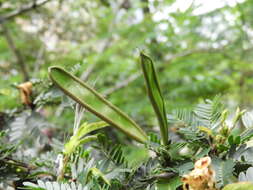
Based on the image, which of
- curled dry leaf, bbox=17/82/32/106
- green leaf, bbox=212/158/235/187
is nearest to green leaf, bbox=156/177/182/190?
green leaf, bbox=212/158/235/187

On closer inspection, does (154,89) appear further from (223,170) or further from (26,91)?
(26,91)

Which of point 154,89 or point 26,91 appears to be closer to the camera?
point 154,89

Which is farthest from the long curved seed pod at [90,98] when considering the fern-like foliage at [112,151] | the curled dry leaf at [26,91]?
the curled dry leaf at [26,91]

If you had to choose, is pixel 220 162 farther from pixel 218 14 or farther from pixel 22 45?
pixel 22 45

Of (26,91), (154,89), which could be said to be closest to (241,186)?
(154,89)

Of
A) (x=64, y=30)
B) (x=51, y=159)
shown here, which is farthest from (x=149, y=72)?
(x=64, y=30)

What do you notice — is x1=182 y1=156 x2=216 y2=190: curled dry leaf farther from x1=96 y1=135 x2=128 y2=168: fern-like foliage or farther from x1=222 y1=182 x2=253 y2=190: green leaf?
x1=96 y1=135 x2=128 y2=168: fern-like foliage

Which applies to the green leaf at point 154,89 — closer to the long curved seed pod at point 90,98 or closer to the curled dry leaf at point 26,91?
the long curved seed pod at point 90,98
